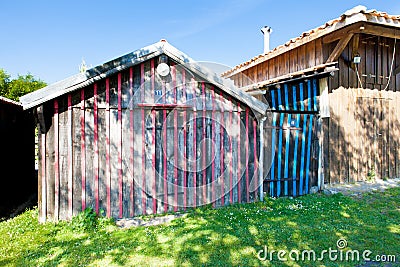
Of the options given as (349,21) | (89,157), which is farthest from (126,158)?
(349,21)

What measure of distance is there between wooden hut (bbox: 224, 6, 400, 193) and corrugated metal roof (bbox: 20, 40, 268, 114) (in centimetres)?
144

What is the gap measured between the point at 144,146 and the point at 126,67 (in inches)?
59.5

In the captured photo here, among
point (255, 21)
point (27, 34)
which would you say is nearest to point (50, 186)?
point (255, 21)

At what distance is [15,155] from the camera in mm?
6113

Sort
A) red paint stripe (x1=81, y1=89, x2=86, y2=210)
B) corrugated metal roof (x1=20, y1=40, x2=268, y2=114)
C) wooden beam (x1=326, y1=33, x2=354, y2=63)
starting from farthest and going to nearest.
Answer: wooden beam (x1=326, y1=33, x2=354, y2=63) < red paint stripe (x1=81, y1=89, x2=86, y2=210) < corrugated metal roof (x1=20, y1=40, x2=268, y2=114)

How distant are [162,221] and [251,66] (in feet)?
23.1

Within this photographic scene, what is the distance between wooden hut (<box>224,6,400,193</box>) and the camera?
20.2ft

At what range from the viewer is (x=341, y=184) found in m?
6.86

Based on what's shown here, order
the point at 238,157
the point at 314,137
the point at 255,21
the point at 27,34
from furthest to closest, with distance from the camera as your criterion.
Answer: the point at 27,34, the point at 255,21, the point at 314,137, the point at 238,157

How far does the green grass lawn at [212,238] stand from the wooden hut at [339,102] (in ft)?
4.95

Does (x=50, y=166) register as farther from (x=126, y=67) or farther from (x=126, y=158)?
(x=126, y=67)

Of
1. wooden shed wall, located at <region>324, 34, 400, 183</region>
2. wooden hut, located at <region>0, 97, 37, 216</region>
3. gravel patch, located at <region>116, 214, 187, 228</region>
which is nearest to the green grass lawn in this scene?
gravel patch, located at <region>116, 214, 187, 228</region>

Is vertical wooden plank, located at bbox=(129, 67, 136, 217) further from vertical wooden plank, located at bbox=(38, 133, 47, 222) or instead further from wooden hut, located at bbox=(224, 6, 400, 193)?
wooden hut, located at bbox=(224, 6, 400, 193)

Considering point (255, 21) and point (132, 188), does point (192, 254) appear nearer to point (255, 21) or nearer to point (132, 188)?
point (132, 188)
